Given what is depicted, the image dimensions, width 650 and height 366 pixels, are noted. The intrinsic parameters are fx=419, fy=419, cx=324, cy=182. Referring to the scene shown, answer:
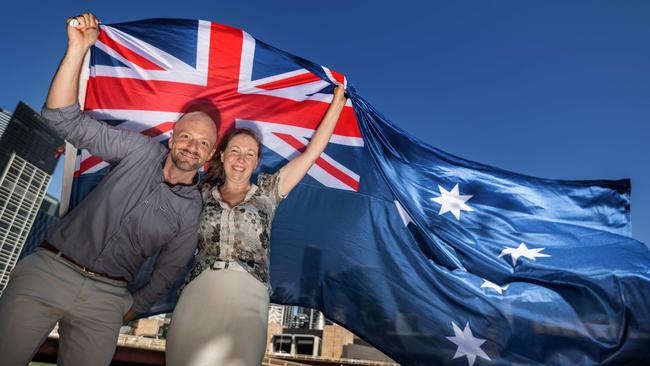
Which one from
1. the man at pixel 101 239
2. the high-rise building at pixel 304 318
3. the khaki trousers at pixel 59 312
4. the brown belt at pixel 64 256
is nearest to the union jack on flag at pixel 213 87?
the man at pixel 101 239

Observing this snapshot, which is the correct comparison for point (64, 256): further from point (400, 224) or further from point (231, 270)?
point (400, 224)

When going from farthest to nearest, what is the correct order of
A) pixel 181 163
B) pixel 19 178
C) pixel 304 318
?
pixel 19 178 → pixel 304 318 → pixel 181 163

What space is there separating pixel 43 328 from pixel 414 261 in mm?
3407

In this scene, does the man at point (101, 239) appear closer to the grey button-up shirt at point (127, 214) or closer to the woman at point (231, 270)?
the grey button-up shirt at point (127, 214)

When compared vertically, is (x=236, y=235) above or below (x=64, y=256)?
above

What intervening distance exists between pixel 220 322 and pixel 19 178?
639 feet

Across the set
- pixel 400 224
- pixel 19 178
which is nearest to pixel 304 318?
pixel 19 178

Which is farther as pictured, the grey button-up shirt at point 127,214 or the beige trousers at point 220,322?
the grey button-up shirt at point 127,214

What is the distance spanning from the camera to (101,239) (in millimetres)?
2877

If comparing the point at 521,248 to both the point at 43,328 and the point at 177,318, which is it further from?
the point at 43,328

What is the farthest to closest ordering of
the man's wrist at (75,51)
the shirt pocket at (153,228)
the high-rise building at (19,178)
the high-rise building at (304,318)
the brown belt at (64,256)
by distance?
the high-rise building at (19,178) < the high-rise building at (304,318) < the shirt pocket at (153,228) < the man's wrist at (75,51) < the brown belt at (64,256)

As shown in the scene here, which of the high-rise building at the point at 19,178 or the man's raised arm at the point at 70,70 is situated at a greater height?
the high-rise building at the point at 19,178

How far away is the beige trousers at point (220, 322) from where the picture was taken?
240 cm

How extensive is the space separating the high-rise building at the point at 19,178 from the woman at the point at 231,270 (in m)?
183
